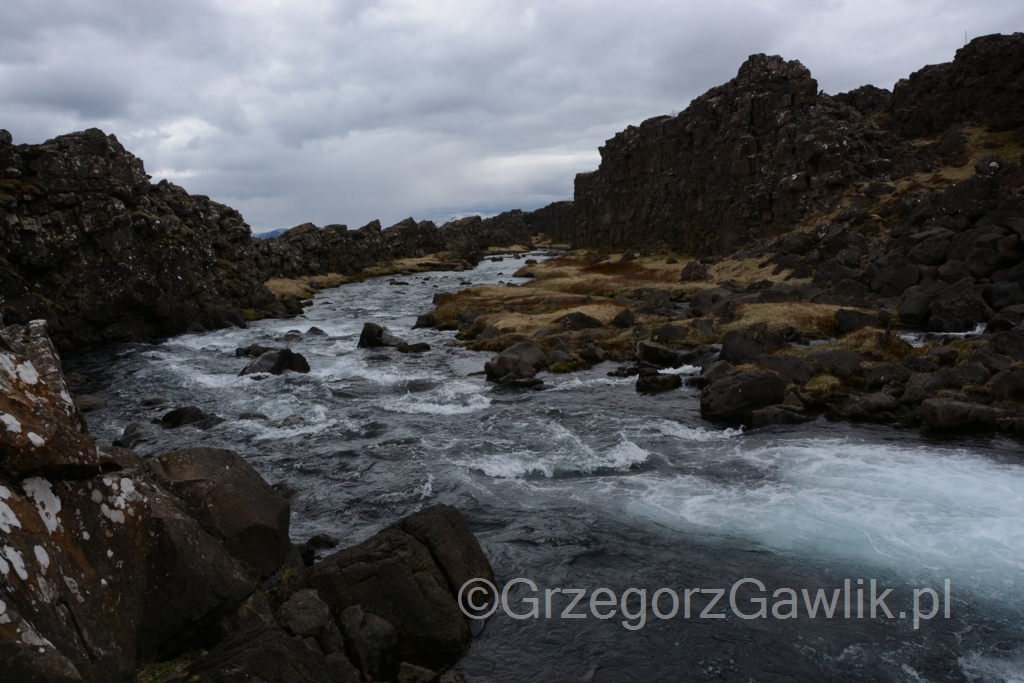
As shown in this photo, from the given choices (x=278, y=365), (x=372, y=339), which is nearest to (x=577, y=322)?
(x=372, y=339)

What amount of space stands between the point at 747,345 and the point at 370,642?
24362 millimetres

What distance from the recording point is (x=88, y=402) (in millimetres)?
27719

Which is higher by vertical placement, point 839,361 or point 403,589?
point 839,361

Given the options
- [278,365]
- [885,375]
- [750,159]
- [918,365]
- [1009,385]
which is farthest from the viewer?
[750,159]

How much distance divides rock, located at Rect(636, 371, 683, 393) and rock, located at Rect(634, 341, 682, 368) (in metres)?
3.36

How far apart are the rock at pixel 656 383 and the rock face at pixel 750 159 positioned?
4838cm

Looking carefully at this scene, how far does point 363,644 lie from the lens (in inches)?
385

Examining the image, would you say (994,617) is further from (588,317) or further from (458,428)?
(588,317)

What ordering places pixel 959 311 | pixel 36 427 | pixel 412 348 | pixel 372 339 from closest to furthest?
pixel 36 427
pixel 959 311
pixel 412 348
pixel 372 339

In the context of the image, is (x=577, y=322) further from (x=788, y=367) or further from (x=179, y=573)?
(x=179, y=573)

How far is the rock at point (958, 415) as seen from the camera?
67.9 ft

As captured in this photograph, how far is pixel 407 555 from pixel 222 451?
423 cm

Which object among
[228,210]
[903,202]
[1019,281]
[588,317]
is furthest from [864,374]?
[228,210]

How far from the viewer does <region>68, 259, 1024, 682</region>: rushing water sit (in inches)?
421
